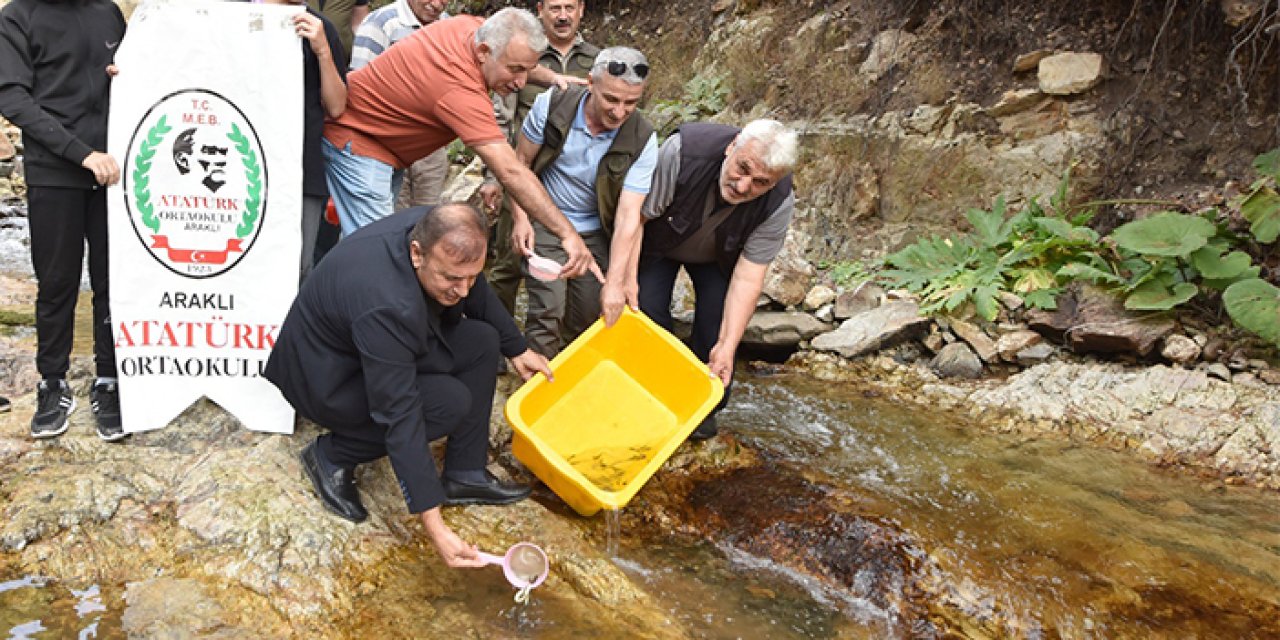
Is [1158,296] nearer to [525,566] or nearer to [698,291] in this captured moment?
[698,291]

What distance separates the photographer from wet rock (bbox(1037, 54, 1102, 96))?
5.95 m

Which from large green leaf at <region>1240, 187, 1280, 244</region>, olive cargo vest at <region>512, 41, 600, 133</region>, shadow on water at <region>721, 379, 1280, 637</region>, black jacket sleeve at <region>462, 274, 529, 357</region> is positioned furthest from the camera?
large green leaf at <region>1240, 187, 1280, 244</region>

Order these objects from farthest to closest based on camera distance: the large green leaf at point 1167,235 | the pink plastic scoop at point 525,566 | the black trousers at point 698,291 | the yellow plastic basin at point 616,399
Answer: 1. the large green leaf at point 1167,235
2. the black trousers at point 698,291
3. the yellow plastic basin at point 616,399
4. the pink plastic scoop at point 525,566

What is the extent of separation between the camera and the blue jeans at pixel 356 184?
3.45 m

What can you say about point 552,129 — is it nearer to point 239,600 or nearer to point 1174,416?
point 239,600

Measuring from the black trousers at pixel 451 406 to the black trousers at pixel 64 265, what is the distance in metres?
0.95

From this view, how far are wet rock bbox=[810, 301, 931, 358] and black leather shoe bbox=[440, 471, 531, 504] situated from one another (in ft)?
8.72

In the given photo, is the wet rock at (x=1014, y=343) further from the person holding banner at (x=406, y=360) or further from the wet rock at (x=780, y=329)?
the person holding banner at (x=406, y=360)

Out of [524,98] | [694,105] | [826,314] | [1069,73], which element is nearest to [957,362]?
[826,314]

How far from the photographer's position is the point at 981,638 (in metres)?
2.84

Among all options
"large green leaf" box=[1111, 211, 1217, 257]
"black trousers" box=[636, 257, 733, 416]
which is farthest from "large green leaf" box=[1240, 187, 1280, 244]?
"black trousers" box=[636, 257, 733, 416]

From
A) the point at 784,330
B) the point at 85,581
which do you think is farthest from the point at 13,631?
the point at 784,330

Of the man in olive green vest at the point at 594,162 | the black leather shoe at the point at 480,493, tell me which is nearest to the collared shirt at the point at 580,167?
the man in olive green vest at the point at 594,162

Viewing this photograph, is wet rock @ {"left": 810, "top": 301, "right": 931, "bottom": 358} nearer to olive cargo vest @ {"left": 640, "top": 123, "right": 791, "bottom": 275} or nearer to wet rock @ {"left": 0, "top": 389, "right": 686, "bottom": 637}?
olive cargo vest @ {"left": 640, "top": 123, "right": 791, "bottom": 275}
